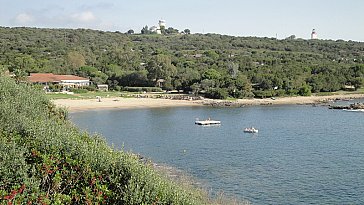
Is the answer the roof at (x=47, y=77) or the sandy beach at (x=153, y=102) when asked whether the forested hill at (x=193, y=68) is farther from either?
the sandy beach at (x=153, y=102)

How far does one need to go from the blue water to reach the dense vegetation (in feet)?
42.4

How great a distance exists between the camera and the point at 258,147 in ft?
130

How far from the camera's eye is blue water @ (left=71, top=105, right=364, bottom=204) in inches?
1008

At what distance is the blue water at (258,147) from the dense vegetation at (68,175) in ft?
42.4

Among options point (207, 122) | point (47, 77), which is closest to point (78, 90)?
point (47, 77)

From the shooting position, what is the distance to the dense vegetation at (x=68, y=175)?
33.5 ft

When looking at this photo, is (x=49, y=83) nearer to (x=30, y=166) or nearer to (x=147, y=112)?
(x=147, y=112)

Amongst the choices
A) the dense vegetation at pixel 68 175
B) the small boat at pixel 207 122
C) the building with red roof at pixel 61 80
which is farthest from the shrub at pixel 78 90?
the dense vegetation at pixel 68 175

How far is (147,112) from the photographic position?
66688mm

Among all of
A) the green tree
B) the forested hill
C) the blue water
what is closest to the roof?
the forested hill

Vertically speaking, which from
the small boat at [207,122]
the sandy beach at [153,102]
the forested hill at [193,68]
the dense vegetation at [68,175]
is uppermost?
the forested hill at [193,68]

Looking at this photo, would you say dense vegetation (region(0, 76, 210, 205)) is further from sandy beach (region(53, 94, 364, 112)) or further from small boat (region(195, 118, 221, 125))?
sandy beach (region(53, 94, 364, 112))

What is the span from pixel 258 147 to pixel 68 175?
30151mm

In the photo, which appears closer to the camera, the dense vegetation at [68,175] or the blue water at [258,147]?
the dense vegetation at [68,175]
